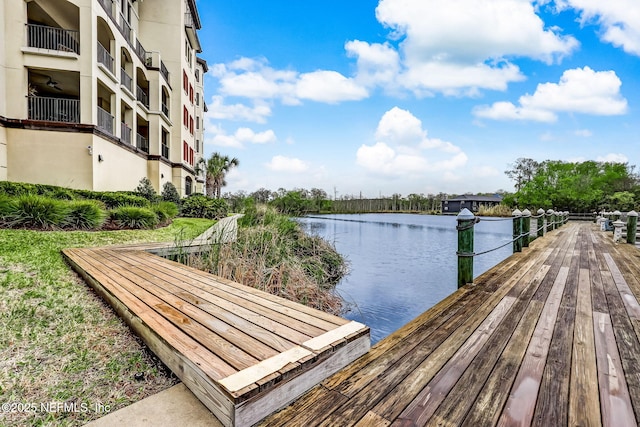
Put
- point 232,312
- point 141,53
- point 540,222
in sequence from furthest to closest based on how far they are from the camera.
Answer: point 141,53 → point 540,222 → point 232,312

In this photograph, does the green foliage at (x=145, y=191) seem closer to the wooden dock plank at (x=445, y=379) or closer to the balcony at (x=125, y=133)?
the balcony at (x=125, y=133)

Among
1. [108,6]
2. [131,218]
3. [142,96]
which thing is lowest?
[131,218]

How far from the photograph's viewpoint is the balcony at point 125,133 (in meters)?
11.0

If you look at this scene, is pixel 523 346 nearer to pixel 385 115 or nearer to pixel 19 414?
pixel 19 414

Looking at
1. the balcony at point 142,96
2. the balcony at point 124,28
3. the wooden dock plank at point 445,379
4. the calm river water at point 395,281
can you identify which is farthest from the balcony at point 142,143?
the wooden dock plank at point 445,379

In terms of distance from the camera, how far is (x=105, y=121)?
32.1 feet

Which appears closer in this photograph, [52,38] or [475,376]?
[475,376]

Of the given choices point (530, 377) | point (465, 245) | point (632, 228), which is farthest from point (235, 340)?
point (632, 228)

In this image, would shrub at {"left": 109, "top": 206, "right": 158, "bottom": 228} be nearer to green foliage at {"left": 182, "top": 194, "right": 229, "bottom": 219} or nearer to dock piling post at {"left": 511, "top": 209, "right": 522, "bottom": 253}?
green foliage at {"left": 182, "top": 194, "right": 229, "bottom": 219}

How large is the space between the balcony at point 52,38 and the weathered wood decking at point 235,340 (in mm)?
10242

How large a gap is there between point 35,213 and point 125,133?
674 centimetres

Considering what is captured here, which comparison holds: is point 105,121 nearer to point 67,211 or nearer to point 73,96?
point 73,96

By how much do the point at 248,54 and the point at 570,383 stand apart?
16185mm

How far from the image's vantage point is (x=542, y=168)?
106 ft
